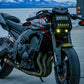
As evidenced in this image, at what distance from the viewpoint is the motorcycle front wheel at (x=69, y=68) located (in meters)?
3.94

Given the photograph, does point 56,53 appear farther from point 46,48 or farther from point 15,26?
point 15,26

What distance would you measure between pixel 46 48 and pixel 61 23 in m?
0.54

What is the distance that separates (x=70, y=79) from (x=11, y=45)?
1.67 metres

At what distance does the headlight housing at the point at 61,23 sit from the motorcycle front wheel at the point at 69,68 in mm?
307

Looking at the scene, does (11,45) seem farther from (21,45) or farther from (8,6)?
(8,6)

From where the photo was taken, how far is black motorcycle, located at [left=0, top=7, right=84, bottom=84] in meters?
4.06

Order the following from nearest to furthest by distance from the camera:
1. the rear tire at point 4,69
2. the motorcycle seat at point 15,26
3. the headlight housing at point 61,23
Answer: the headlight housing at point 61,23
the motorcycle seat at point 15,26
the rear tire at point 4,69

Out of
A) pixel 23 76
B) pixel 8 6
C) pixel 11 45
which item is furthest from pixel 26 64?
pixel 8 6

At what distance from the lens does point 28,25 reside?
483 centimetres

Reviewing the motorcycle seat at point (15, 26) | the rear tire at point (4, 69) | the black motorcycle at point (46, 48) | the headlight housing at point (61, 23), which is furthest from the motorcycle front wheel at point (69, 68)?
the rear tire at point (4, 69)

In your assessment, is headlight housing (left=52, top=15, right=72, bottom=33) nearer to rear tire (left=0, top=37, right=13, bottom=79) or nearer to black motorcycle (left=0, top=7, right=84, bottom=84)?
black motorcycle (left=0, top=7, right=84, bottom=84)

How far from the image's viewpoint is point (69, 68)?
13.0 feet

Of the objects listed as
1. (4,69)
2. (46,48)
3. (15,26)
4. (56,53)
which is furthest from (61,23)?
(4,69)

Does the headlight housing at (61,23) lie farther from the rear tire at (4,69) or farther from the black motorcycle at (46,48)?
the rear tire at (4,69)
